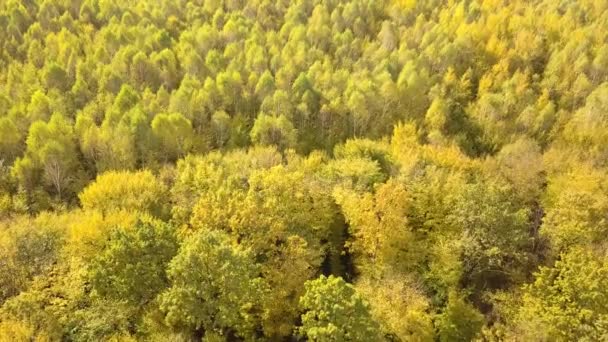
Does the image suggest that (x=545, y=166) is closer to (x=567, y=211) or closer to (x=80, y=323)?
(x=567, y=211)

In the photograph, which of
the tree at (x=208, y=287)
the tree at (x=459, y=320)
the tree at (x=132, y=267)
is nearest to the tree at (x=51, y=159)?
the tree at (x=132, y=267)

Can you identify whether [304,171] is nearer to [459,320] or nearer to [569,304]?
[459,320]

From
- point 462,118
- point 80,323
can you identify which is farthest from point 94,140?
point 462,118

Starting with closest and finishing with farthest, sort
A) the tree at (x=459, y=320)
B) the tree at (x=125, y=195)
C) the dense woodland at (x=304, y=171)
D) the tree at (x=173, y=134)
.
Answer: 1. the dense woodland at (x=304, y=171)
2. the tree at (x=459, y=320)
3. the tree at (x=125, y=195)
4. the tree at (x=173, y=134)

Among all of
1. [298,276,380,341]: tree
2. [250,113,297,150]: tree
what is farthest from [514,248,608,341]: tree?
[250,113,297,150]: tree

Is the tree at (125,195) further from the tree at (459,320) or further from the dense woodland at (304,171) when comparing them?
the tree at (459,320)

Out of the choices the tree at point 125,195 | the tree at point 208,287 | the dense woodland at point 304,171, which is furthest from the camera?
the tree at point 125,195

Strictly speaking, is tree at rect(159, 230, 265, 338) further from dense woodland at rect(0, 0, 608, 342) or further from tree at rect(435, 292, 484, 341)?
tree at rect(435, 292, 484, 341)
